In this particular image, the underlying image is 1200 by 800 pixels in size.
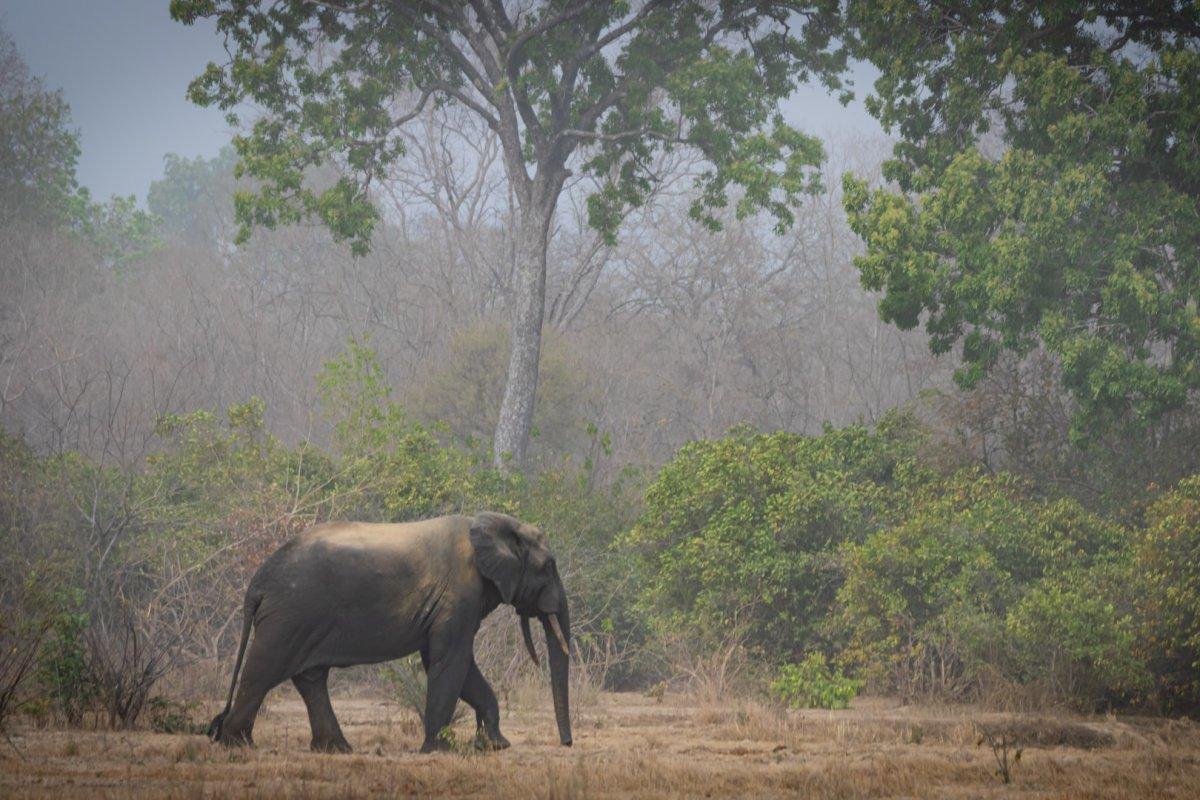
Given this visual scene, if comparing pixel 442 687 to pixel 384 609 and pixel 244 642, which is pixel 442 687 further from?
pixel 244 642

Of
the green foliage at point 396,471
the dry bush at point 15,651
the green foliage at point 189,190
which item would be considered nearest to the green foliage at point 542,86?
the green foliage at point 396,471

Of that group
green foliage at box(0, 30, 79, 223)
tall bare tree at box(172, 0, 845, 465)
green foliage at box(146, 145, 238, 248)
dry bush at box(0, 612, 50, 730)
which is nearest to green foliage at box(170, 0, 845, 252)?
tall bare tree at box(172, 0, 845, 465)

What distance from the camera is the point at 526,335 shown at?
27047 millimetres

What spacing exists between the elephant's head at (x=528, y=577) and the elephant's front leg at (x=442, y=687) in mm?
577

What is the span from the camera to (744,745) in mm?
11438

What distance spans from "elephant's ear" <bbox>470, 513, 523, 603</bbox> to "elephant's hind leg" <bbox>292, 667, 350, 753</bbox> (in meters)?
1.47

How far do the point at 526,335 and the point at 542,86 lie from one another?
17.3 feet

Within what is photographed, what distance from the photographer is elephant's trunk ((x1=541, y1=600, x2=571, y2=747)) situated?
10.9 metres

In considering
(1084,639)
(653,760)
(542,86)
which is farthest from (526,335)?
(653,760)

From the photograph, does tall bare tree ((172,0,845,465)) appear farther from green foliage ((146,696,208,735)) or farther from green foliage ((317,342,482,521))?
green foliage ((146,696,208,735))

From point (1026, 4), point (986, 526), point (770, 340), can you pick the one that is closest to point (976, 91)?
point (1026, 4)

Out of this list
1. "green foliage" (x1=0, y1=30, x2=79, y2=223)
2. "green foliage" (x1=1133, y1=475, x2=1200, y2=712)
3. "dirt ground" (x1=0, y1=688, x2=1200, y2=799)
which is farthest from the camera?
"green foliage" (x1=0, y1=30, x2=79, y2=223)

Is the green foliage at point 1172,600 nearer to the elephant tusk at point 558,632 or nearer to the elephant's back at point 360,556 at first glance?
the elephant tusk at point 558,632

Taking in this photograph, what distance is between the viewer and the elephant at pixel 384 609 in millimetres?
10375
